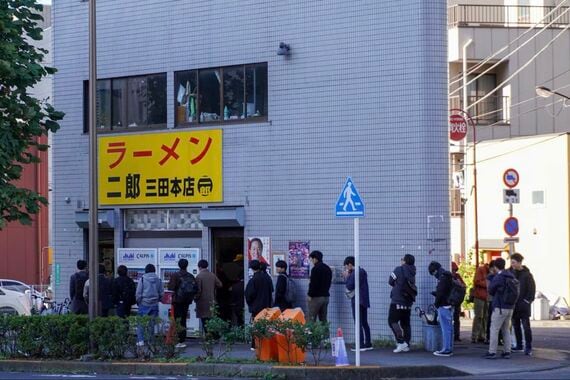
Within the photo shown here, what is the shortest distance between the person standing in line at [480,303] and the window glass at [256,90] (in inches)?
219

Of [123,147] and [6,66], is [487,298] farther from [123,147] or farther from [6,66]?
[6,66]

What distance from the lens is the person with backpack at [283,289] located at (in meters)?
20.7

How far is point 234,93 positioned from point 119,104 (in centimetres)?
323

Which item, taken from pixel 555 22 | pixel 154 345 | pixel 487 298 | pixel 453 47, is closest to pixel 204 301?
pixel 154 345

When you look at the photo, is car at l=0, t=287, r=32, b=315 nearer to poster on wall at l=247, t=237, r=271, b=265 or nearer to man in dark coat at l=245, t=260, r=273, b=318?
poster on wall at l=247, t=237, r=271, b=265

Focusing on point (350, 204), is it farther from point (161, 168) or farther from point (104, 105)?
point (104, 105)

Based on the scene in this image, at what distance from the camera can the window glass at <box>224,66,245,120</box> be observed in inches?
899

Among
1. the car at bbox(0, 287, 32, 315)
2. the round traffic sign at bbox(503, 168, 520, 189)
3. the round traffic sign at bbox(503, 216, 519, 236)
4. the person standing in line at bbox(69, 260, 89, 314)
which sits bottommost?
the car at bbox(0, 287, 32, 315)

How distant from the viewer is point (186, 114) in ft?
77.4

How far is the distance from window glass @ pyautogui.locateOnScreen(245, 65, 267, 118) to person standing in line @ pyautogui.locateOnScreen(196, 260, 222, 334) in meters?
3.53

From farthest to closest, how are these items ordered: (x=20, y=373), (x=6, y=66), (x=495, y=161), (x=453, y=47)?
(x=453, y=47), (x=495, y=161), (x=6, y=66), (x=20, y=373)

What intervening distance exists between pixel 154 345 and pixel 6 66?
6618 millimetres

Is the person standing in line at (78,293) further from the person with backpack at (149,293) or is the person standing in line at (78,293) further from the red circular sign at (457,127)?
the red circular sign at (457,127)

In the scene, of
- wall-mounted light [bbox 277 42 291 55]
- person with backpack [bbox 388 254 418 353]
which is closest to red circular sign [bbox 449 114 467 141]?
wall-mounted light [bbox 277 42 291 55]
